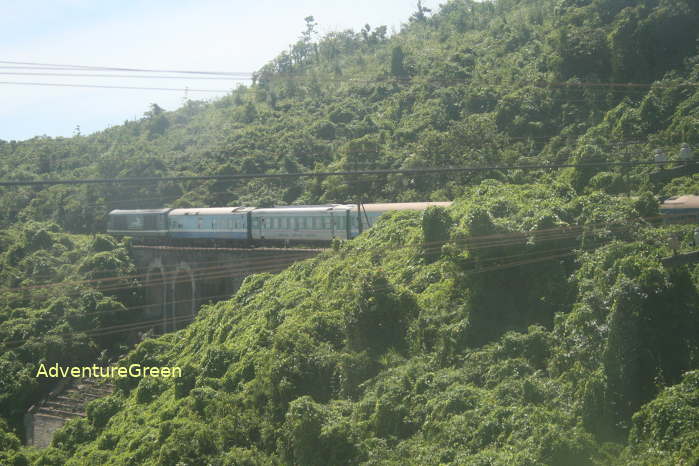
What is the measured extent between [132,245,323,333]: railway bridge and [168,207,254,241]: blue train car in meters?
1.14

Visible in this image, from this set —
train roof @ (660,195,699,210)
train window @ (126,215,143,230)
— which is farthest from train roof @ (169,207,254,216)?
train roof @ (660,195,699,210)

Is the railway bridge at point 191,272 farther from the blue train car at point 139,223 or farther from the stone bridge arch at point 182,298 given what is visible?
the blue train car at point 139,223

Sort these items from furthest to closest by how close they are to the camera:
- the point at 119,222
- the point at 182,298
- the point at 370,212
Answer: the point at 119,222 → the point at 182,298 → the point at 370,212

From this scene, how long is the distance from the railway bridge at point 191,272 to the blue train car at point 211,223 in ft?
3.74

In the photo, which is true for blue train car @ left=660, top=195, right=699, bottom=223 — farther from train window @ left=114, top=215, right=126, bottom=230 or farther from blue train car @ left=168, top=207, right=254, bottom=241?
train window @ left=114, top=215, right=126, bottom=230

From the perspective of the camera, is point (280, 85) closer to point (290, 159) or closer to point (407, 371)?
point (290, 159)

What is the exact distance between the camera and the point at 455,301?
16.7m

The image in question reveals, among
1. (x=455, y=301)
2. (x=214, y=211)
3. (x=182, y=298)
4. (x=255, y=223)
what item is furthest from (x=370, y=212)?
(x=182, y=298)

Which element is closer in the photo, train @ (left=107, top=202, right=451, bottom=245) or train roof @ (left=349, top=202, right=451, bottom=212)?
train roof @ (left=349, top=202, right=451, bottom=212)

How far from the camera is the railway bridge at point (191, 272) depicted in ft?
94.7

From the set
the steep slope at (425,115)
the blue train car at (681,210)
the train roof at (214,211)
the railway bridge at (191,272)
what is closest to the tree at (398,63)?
the steep slope at (425,115)

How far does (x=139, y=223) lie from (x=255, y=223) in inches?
445

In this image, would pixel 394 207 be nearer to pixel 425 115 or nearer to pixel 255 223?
pixel 255 223

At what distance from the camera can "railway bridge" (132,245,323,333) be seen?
2886 centimetres
